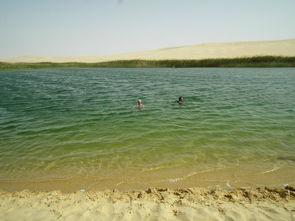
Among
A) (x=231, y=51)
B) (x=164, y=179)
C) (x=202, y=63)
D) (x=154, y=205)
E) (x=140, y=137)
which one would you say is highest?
(x=231, y=51)

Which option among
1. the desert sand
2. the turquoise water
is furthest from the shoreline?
the desert sand

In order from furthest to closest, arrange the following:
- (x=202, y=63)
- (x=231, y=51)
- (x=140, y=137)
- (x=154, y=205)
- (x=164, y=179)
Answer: (x=231, y=51), (x=202, y=63), (x=140, y=137), (x=164, y=179), (x=154, y=205)

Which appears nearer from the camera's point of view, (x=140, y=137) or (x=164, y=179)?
(x=164, y=179)

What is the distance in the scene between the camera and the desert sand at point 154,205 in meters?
4.26

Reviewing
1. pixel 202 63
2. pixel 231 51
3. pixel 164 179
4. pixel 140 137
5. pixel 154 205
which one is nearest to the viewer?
pixel 154 205

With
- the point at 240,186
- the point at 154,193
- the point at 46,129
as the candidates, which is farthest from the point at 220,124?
the point at 46,129

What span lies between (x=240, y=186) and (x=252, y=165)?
155cm

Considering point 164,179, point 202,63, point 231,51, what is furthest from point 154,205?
point 231,51

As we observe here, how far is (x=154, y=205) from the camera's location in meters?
4.67

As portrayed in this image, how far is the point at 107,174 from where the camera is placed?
663 cm

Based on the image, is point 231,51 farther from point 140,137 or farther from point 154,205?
point 154,205

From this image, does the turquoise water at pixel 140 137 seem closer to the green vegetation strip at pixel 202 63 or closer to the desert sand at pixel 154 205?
the desert sand at pixel 154 205

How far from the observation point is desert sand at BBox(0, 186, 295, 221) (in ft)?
14.0

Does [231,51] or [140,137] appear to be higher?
[231,51]
